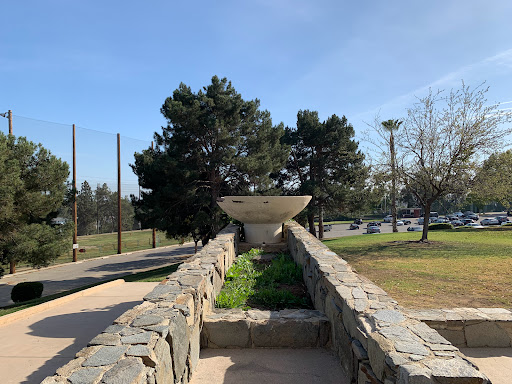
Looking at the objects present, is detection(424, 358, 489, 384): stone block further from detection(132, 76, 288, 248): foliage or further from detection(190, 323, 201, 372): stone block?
detection(132, 76, 288, 248): foliage

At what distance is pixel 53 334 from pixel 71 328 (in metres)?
0.23

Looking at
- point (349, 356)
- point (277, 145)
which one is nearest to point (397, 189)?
point (277, 145)

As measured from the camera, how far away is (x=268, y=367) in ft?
9.10

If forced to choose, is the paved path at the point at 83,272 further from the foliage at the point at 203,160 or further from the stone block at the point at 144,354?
the stone block at the point at 144,354

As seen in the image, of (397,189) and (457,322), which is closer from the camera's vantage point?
(457,322)

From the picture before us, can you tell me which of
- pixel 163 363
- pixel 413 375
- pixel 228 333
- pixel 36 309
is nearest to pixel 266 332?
pixel 228 333

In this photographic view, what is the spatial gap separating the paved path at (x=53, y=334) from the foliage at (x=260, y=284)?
188cm

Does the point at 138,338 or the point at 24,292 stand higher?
the point at 138,338

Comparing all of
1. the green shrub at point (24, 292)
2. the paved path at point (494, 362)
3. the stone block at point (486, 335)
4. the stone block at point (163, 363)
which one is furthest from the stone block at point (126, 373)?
the green shrub at point (24, 292)

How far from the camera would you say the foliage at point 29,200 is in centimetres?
1166

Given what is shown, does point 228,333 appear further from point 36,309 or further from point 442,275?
point 442,275

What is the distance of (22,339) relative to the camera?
4496 millimetres

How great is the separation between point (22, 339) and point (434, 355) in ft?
16.4

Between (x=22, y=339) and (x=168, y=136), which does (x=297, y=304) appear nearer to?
(x=22, y=339)
